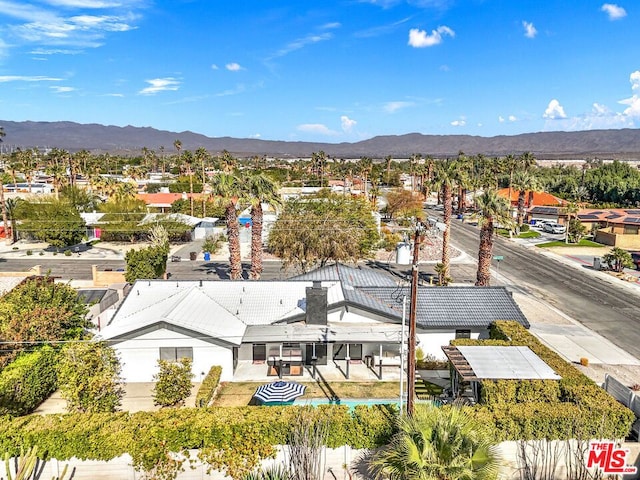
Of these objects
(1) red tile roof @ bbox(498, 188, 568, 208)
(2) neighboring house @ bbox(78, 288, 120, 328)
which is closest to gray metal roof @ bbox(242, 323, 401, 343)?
(2) neighboring house @ bbox(78, 288, 120, 328)

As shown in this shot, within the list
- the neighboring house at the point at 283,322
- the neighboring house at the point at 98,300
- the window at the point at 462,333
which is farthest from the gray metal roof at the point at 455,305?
the neighboring house at the point at 98,300

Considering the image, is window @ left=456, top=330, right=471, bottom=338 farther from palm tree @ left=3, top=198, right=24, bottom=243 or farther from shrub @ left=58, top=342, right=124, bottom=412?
palm tree @ left=3, top=198, right=24, bottom=243

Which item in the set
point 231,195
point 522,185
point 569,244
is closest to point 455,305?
point 231,195

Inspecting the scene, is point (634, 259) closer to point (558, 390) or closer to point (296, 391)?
point (558, 390)

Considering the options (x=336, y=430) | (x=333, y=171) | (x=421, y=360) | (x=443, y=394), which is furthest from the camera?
(x=333, y=171)

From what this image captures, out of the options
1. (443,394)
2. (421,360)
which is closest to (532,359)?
(443,394)

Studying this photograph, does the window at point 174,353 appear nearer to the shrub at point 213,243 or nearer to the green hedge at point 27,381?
the green hedge at point 27,381

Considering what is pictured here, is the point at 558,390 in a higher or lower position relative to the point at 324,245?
Result: lower

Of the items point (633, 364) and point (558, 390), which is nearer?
point (558, 390)
